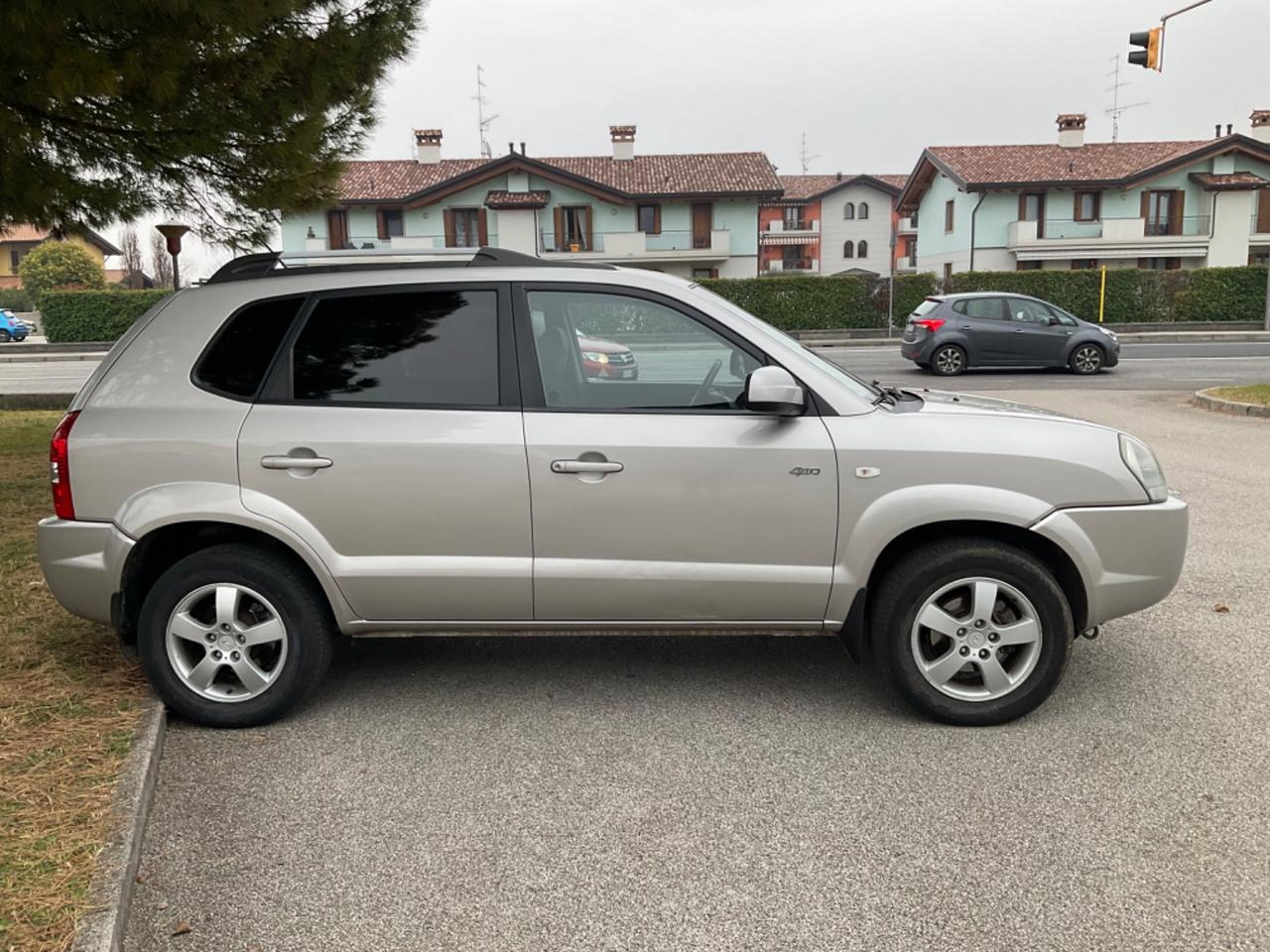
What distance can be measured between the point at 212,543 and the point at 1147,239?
50296 mm

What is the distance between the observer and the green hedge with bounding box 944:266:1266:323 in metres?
34.9

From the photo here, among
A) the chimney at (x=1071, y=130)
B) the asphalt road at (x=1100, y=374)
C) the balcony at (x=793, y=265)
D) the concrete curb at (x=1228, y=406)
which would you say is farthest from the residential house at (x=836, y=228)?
the concrete curb at (x=1228, y=406)

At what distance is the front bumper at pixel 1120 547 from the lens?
163 inches

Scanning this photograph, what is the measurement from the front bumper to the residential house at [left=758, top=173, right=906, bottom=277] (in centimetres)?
7242

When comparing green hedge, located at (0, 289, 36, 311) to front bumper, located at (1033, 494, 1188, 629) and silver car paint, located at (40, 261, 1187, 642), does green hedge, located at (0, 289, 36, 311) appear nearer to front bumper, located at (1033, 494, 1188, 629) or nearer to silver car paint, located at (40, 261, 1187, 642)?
silver car paint, located at (40, 261, 1187, 642)

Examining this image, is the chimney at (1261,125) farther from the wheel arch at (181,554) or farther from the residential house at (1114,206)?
the wheel arch at (181,554)

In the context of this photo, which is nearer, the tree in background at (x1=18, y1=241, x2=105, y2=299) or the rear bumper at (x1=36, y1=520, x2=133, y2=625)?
the rear bumper at (x1=36, y1=520, x2=133, y2=625)

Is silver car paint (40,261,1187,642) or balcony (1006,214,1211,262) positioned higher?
balcony (1006,214,1211,262)

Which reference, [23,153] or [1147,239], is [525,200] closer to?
[1147,239]

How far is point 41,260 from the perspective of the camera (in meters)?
59.9

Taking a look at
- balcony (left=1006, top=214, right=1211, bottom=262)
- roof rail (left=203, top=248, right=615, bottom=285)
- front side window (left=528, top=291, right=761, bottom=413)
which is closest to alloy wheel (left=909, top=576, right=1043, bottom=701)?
front side window (left=528, top=291, right=761, bottom=413)

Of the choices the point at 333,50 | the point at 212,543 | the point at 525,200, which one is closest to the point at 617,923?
the point at 212,543

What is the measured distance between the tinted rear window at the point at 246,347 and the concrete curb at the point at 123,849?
1.31 metres

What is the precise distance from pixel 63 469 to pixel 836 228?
76.6m
